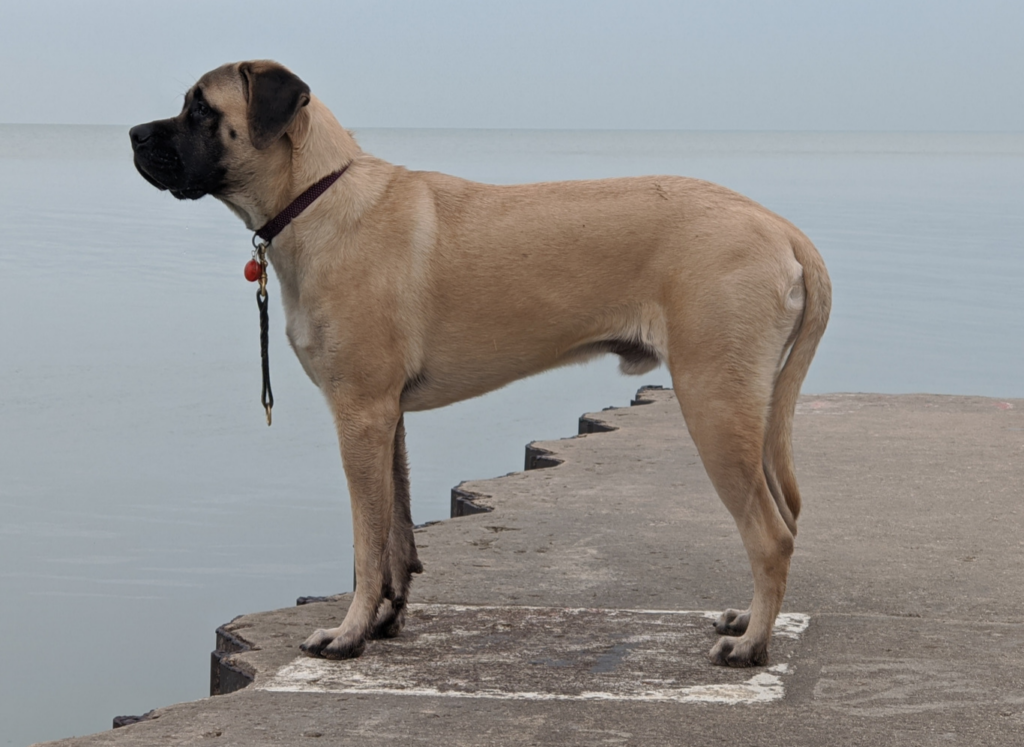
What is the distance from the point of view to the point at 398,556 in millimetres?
5078

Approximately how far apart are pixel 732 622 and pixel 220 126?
269cm

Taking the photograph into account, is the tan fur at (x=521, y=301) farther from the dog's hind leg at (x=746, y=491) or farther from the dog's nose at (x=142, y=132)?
the dog's nose at (x=142, y=132)

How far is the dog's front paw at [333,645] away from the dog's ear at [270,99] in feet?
5.99

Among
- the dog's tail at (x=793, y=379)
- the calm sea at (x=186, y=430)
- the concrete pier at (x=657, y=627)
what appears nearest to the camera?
the concrete pier at (x=657, y=627)

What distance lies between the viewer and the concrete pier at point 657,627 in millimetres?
4000

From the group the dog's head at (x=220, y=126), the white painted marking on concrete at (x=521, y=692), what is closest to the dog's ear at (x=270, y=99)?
the dog's head at (x=220, y=126)

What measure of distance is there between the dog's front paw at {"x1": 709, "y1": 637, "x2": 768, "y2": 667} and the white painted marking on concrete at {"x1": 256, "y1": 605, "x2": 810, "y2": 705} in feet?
0.15

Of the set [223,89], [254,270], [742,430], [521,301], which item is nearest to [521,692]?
[742,430]

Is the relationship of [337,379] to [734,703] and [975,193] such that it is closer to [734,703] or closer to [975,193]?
[734,703]

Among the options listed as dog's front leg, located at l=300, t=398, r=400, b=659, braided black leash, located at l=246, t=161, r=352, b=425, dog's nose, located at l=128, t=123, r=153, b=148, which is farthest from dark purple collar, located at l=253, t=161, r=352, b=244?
dog's front leg, located at l=300, t=398, r=400, b=659

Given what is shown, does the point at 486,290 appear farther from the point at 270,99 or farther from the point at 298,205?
the point at 270,99

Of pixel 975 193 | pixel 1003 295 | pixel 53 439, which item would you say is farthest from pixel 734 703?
pixel 975 193

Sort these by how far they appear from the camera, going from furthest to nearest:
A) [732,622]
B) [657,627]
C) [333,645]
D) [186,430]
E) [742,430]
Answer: [186,430]
[657,627]
[732,622]
[333,645]
[742,430]

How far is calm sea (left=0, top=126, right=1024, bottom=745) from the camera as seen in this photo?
8359mm
